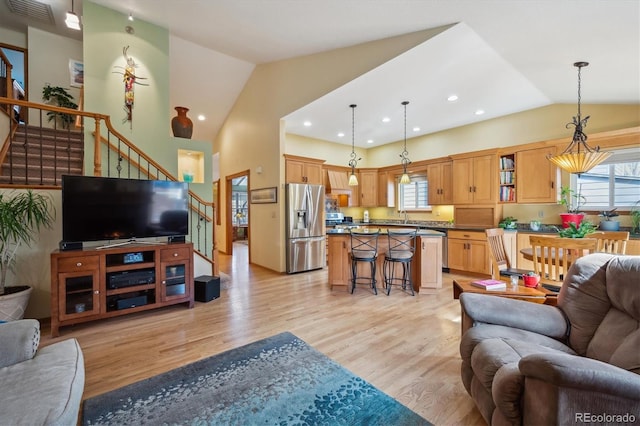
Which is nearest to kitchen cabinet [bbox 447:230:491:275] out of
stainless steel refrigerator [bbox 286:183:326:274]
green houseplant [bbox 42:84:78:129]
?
stainless steel refrigerator [bbox 286:183:326:274]

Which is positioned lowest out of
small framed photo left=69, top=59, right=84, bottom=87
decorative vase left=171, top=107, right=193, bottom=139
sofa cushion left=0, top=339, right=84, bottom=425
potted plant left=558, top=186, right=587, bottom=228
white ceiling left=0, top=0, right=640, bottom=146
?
sofa cushion left=0, top=339, right=84, bottom=425

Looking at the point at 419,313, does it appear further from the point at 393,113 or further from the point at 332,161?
the point at 332,161

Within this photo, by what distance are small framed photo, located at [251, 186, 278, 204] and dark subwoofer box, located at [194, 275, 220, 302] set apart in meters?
2.14

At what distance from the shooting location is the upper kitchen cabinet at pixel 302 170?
5.50 metres

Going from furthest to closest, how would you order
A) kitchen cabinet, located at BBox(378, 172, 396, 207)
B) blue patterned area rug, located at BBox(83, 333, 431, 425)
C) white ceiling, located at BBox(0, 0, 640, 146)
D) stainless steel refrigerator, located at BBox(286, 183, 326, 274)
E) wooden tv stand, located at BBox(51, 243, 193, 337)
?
kitchen cabinet, located at BBox(378, 172, 396, 207) → stainless steel refrigerator, located at BBox(286, 183, 326, 274) → wooden tv stand, located at BBox(51, 243, 193, 337) → white ceiling, located at BBox(0, 0, 640, 146) → blue patterned area rug, located at BBox(83, 333, 431, 425)

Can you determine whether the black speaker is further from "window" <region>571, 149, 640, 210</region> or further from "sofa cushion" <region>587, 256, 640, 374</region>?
"window" <region>571, 149, 640, 210</region>

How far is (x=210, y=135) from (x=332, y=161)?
13.9 ft

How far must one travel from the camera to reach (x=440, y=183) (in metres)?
5.95

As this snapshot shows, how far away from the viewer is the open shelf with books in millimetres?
5016

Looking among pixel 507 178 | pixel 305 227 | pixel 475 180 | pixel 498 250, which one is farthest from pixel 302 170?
pixel 507 178

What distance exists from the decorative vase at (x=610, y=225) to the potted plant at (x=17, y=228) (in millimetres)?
7337

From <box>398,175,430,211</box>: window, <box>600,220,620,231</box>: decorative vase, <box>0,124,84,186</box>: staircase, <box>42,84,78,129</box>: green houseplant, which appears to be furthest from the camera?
<box>398,175,430,211</box>: window

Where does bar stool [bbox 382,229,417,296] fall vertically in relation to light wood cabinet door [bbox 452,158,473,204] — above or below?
below

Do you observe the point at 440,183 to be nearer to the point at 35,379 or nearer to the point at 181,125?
the point at 181,125
